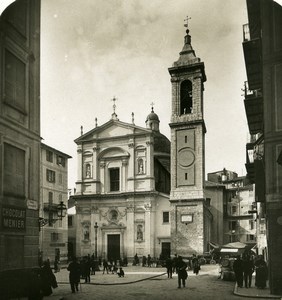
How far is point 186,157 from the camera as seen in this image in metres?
28.6

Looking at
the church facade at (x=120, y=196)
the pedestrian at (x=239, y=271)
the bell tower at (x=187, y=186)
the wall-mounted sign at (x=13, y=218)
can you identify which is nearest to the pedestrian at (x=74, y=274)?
the wall-mounted sign at (x=13, y=218)

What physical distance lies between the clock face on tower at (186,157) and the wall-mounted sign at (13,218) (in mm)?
20538

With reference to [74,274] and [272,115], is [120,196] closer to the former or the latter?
[74,274]

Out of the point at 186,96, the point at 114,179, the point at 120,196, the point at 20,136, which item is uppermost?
Result: the point at 186,96

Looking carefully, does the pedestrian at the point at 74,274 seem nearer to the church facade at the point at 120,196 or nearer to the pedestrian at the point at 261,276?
the pedestrian at the point at 261,276

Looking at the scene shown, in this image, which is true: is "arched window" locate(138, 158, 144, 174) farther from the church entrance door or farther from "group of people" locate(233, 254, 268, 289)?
"group of people" locate(233, 254, 268, 289)

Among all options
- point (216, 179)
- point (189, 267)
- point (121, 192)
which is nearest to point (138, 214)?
point (121, 192)

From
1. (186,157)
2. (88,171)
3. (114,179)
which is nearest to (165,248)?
(114,179)

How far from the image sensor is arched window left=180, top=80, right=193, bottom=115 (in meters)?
21.5

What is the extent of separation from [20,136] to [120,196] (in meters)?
24.0

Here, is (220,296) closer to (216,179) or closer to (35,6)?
(35,6)

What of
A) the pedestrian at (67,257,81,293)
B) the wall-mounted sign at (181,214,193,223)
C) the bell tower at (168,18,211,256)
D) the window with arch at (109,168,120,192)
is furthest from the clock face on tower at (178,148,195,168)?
the pedestrian at (67,257,81,293)

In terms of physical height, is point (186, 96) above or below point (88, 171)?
above

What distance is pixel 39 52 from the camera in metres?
8.58
